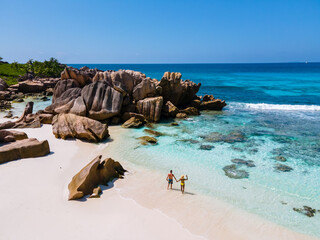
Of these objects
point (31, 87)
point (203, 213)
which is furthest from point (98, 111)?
point (31, 87)

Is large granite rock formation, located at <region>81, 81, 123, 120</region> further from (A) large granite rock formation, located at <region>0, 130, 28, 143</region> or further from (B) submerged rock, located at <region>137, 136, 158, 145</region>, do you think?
(A) large granite rock formation, located at <region>0, 130, 28, 143</region>

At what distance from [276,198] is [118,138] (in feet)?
54.5

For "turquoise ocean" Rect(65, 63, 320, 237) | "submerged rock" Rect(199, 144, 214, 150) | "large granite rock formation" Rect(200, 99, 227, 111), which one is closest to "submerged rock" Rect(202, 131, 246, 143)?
"turquoise ocean" Rect(65, 63, 320, 237)

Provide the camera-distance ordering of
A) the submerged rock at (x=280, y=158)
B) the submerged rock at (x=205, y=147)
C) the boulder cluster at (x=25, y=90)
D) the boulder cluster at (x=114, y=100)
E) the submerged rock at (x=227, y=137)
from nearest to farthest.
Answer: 1. the submerged rock at (x=280, y=158)
2. the submerged rock at (x=205, y=147)
3. the submerged rock at (x=227, y=137)
4. the boulder cluster at (x=114, y=100)
5. the boulder cluster at (x=25, y=90)

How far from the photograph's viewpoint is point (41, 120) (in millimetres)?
30141

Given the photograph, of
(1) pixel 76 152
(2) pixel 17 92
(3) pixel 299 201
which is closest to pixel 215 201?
(3) pixel 299 201

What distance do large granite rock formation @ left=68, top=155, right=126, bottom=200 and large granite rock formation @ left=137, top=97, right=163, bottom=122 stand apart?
54.4 feet

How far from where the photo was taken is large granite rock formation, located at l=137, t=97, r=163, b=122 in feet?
110

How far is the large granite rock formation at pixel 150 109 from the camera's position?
110 ft

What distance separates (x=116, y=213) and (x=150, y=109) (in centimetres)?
2153

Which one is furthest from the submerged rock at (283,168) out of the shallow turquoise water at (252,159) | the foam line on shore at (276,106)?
the foam line on shore at (276,106)

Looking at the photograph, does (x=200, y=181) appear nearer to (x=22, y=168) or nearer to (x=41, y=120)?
(x=22, y=168)

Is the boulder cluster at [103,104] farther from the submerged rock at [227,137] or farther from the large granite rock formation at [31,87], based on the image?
the large granite rock formation at [31,87]

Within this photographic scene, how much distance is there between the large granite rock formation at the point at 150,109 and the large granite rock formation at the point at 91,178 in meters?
16.6
